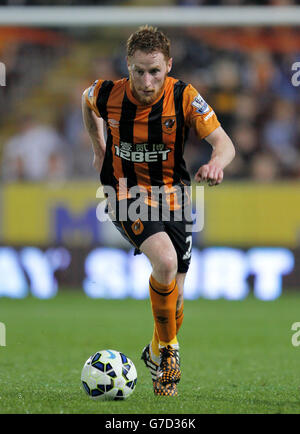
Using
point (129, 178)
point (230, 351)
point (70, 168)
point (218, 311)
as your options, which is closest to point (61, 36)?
point (70, 168)

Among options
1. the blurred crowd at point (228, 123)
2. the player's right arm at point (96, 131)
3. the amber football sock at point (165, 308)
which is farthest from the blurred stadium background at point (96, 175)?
the amber football sock at point (165, 308)

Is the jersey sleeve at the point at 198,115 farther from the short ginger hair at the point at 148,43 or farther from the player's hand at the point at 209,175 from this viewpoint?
the player's hand at the point at 209,175

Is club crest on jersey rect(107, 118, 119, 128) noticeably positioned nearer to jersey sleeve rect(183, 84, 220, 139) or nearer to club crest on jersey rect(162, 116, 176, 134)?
club crest on jersey rect(162, 116, 176, 134)

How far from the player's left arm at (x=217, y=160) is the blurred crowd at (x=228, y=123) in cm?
627

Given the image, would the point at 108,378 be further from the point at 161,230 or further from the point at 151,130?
the point at 151,130

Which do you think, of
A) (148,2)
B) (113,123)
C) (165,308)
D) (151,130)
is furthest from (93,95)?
(148,2)

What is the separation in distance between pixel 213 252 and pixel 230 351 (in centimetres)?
377

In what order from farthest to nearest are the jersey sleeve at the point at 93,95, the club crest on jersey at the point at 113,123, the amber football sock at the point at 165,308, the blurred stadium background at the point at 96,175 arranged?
the blurred stadium background at the point at 96,175 → the jersey sleeve at the point at 93,95 → the club crest on jersey at the point at 113,123 → the amber football sock at the point at 165,308

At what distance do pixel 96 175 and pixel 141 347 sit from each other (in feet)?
14.6

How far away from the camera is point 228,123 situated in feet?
37.1

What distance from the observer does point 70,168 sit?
11.3m

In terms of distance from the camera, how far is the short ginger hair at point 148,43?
4.70 metres

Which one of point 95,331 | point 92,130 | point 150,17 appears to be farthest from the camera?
point 150,17

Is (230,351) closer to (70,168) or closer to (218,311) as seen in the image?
(218,311)
